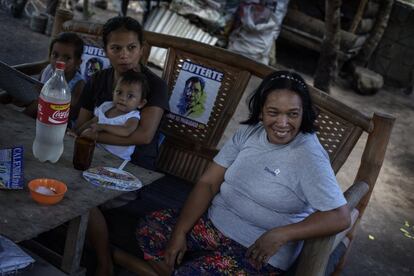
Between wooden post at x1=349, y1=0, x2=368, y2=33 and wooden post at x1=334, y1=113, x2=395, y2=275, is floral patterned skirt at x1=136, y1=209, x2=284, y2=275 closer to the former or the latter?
wooden post at x1=334, y1=113, x2=395, y2=275

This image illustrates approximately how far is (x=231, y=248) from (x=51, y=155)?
88 centimetres

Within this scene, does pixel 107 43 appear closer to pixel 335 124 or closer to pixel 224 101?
pixel 224 101

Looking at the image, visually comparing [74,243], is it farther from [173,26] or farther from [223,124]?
[173,26]

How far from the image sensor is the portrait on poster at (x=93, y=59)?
11.3ft

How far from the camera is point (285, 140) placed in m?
2.24

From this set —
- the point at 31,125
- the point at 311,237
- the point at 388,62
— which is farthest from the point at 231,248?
the point at 388,62

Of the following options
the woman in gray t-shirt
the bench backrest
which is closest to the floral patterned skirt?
the woman in gray t-shirt

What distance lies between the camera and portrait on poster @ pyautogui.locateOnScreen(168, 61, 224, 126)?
10.4ft

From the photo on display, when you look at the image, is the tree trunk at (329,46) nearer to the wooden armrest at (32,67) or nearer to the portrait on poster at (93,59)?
the portrait on poster at (93,59)

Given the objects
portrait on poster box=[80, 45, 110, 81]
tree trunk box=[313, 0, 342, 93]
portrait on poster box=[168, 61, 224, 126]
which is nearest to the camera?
portrait on poster box=[168, 61, 224, 126]

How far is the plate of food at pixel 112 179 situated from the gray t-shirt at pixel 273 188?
1.55 feet

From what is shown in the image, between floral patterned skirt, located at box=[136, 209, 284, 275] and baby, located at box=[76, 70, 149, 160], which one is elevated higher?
baby, located at box=[76, 70, 149, 160]

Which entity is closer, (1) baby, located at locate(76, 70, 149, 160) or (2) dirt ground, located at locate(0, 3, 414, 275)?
(1) baby, located at locate(76, 70, 149, 160)

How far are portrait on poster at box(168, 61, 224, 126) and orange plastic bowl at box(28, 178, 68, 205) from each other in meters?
1.40
